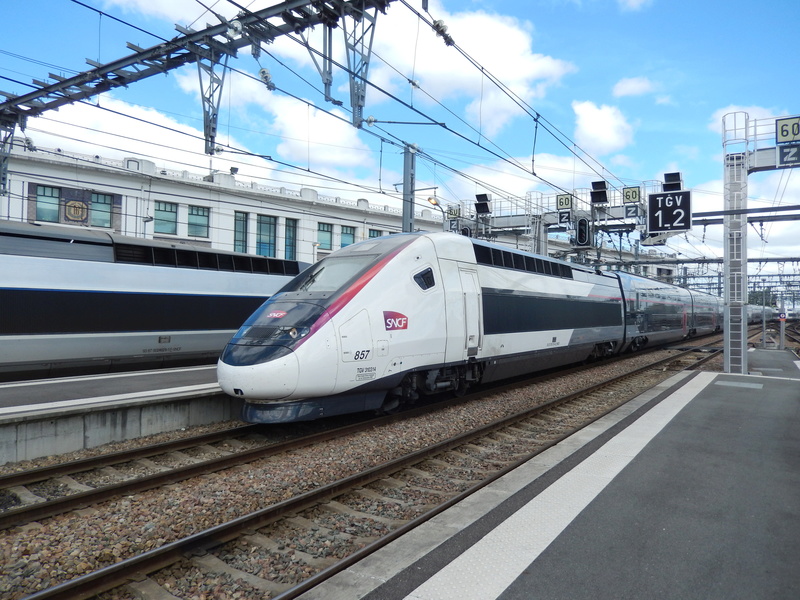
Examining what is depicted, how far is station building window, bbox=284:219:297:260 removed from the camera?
37.0 metres

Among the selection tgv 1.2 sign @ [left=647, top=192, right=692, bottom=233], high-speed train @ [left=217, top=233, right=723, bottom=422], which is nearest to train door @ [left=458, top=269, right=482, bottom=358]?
high-speed train @ [left=217, top=233, right=723, bottom=422]

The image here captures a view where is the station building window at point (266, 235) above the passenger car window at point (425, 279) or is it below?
above

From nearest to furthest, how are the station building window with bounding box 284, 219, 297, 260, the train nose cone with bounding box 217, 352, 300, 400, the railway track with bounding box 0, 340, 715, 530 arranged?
the railway track with bounding box 0, 340, 715, 530 < the train nose cone with bounding box 217, 352, 300, 400 < the station building window with bounding box 284, 219, 297, 260

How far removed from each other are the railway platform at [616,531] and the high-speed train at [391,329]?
110 inches

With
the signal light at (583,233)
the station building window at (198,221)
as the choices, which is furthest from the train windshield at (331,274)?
the station building window at (198,221)

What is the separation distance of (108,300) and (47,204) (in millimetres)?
19209

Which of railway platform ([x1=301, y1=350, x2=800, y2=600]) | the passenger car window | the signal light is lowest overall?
railway platform ([x1=301, y1=350, x2=800, y2=600])

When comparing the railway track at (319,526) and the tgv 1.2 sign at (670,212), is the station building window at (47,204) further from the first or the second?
the tgv 1.2 sign at (670,212)

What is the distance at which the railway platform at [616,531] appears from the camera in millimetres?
3672

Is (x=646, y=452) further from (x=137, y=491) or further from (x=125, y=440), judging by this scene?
(x=125, y=440)

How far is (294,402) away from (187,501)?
2228 mm

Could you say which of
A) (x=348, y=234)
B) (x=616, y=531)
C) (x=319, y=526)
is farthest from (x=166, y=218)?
(x=616, y=531)

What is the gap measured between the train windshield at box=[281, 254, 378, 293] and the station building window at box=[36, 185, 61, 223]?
79.6 feet

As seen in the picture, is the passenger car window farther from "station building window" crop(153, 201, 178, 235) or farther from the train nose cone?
"station building window" crop(153, 201, 178, 235)
